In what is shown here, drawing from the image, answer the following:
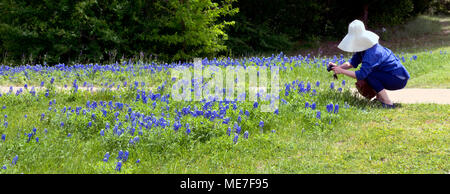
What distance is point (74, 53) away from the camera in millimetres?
12938

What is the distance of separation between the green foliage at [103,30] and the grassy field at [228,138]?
6364 mm

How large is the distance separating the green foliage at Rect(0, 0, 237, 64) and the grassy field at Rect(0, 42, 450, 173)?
6364mm

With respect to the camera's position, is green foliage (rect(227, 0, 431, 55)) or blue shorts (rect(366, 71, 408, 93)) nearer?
blue shorts (rect(366, 71, 408, 93))

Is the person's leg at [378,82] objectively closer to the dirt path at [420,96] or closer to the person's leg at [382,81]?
the person's leg at [382,81]

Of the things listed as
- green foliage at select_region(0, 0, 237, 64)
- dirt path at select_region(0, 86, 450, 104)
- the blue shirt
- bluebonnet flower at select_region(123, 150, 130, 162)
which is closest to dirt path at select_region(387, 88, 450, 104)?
dirt path at select_region(0, 86, 450, 104)

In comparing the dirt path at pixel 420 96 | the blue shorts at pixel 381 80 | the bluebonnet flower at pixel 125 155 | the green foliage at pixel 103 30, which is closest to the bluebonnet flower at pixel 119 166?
the bluebonnet flower at pixel 125 155

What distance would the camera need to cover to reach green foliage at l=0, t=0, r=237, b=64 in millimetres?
11984

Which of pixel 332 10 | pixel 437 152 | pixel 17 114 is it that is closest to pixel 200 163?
pixel 437 152

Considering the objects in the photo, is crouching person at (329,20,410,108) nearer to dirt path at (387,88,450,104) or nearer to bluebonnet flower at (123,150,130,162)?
dirt path at (387,88,450,104)

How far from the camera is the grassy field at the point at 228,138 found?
12.6 ft

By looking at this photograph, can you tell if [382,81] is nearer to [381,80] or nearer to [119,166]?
[381,80]

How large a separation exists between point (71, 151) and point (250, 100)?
235 centimetres

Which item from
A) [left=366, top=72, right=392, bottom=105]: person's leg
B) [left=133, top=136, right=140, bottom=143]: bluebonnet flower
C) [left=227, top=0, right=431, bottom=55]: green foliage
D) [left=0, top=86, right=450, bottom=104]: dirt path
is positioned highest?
[left=133, top=136, right=140, bottom=143]: bluebonnet flower

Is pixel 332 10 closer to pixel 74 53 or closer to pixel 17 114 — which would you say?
pixel 74 53
